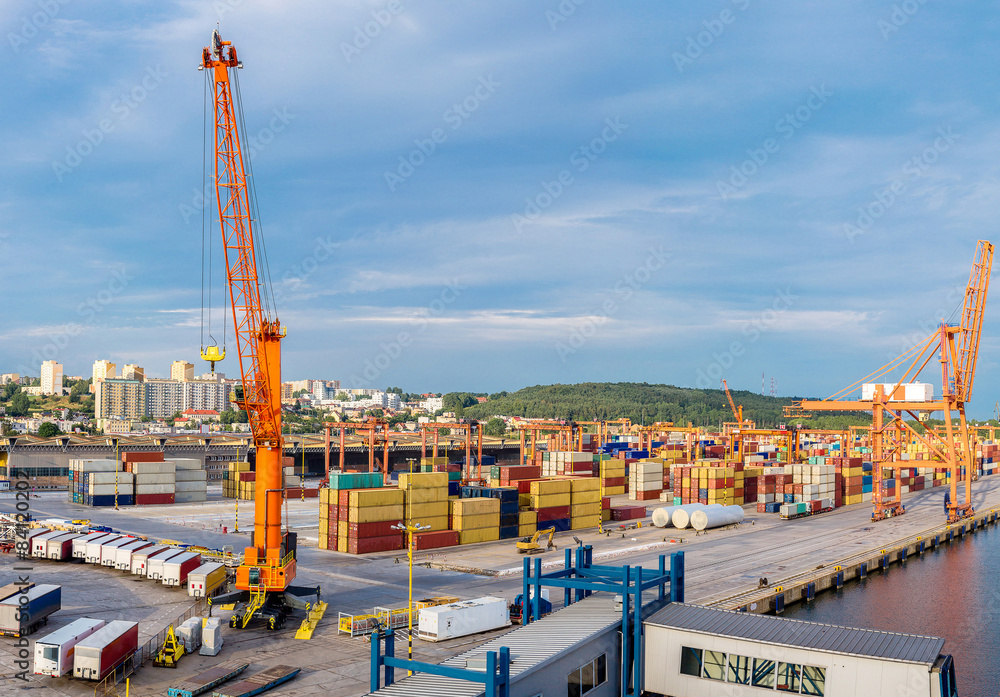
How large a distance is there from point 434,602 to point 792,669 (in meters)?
22.7

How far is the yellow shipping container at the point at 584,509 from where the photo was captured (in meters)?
78.4

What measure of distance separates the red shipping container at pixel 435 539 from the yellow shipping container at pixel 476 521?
752 millimetres

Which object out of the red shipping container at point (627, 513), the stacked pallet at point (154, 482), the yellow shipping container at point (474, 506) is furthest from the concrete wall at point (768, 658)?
the stacked pallet at point (154, 482)

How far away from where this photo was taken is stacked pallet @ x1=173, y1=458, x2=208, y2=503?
97.3 m

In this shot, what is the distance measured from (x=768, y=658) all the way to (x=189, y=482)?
87.3 meters

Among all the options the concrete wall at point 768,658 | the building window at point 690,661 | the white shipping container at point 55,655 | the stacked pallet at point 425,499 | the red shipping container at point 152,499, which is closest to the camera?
the concrete wall at point 768,658

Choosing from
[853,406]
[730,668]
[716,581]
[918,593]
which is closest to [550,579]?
[730,668]

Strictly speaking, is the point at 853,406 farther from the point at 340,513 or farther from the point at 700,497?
the point at 340,513

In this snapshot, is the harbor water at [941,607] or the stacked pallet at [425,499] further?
the stacked pallet at [425,499]

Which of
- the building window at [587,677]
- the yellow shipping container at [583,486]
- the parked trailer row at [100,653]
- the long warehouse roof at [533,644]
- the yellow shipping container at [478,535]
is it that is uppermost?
the long warehouse roof at [533,644]

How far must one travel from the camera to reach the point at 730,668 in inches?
952

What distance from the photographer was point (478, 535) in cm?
6906

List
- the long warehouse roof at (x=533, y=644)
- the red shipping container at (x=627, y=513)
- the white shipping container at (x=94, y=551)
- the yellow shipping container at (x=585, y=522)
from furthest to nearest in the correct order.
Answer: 1. the red shipping container at (x=627, y=513)
2. the yellow shipping container at (x=585, y=522)
3. the white shipping container at (x=94, y=551)
4. the long warehouse roof at (x=533, y=644)

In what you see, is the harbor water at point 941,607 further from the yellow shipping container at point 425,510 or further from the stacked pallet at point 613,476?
the stacked pallet at point 613,476
